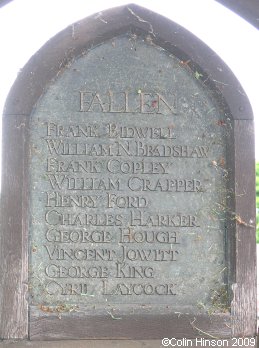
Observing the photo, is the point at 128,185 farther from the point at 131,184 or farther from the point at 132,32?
the point at 132,32

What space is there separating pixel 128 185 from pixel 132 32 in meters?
1.04

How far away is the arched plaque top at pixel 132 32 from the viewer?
3.98 metres

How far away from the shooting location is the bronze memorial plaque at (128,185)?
3.91m

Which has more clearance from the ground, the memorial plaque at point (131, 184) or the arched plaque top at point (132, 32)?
the arched plaque top at point (132, 32)

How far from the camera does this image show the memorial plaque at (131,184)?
389 cm

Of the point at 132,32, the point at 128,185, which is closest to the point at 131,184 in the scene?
the point at 128,185

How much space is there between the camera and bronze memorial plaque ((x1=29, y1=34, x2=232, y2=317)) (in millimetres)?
3912

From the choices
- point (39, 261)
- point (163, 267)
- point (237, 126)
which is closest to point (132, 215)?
point (163, 267)

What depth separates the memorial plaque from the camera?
389 cm

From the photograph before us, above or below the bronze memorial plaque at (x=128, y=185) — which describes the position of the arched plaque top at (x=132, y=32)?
above

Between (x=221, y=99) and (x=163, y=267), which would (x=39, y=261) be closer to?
(x=163, y=267)

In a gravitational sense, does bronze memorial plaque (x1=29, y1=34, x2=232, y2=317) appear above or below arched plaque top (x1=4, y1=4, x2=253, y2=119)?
below

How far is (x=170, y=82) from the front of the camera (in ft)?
13.4

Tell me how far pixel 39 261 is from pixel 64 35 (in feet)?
4.92
